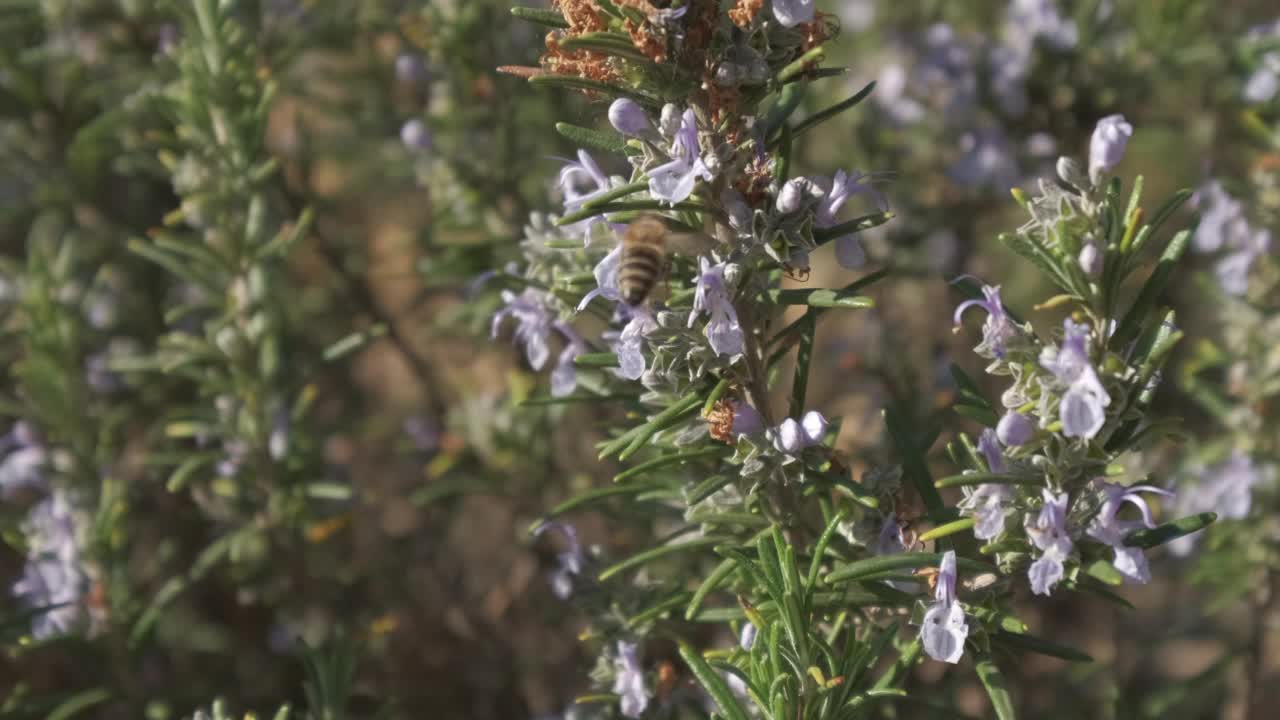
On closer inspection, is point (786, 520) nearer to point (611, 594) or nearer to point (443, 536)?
point (611, 594)

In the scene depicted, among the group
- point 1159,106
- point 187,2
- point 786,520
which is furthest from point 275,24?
point 1159,106

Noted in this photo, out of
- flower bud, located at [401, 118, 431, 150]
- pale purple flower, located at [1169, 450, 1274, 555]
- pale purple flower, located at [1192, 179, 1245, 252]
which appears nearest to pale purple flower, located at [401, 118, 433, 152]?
flower bud, located at [401, 118, 431, 150]

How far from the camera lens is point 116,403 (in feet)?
10.2

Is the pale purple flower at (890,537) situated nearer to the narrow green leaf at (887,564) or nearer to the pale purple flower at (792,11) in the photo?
the narrow green leaf at (887,564)

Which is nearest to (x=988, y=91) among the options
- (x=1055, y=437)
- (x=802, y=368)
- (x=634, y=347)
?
(x=802, y=368)

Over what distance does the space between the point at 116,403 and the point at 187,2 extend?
3.70 ft

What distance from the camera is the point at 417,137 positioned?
2633 mm

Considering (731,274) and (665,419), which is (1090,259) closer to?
(731,274)

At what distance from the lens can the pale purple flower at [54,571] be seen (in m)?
2.22

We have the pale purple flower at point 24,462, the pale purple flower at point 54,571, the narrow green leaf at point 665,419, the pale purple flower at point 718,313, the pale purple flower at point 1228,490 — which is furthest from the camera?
the pale purple flower at point 24,462

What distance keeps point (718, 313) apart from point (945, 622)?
0.49 meters

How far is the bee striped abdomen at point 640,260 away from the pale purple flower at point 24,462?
163 cm

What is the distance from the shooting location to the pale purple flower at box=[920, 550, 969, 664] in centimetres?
147

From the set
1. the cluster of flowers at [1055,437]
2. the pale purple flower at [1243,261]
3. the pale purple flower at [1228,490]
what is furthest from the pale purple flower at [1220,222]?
the cluster of flowers at [1055,437]
